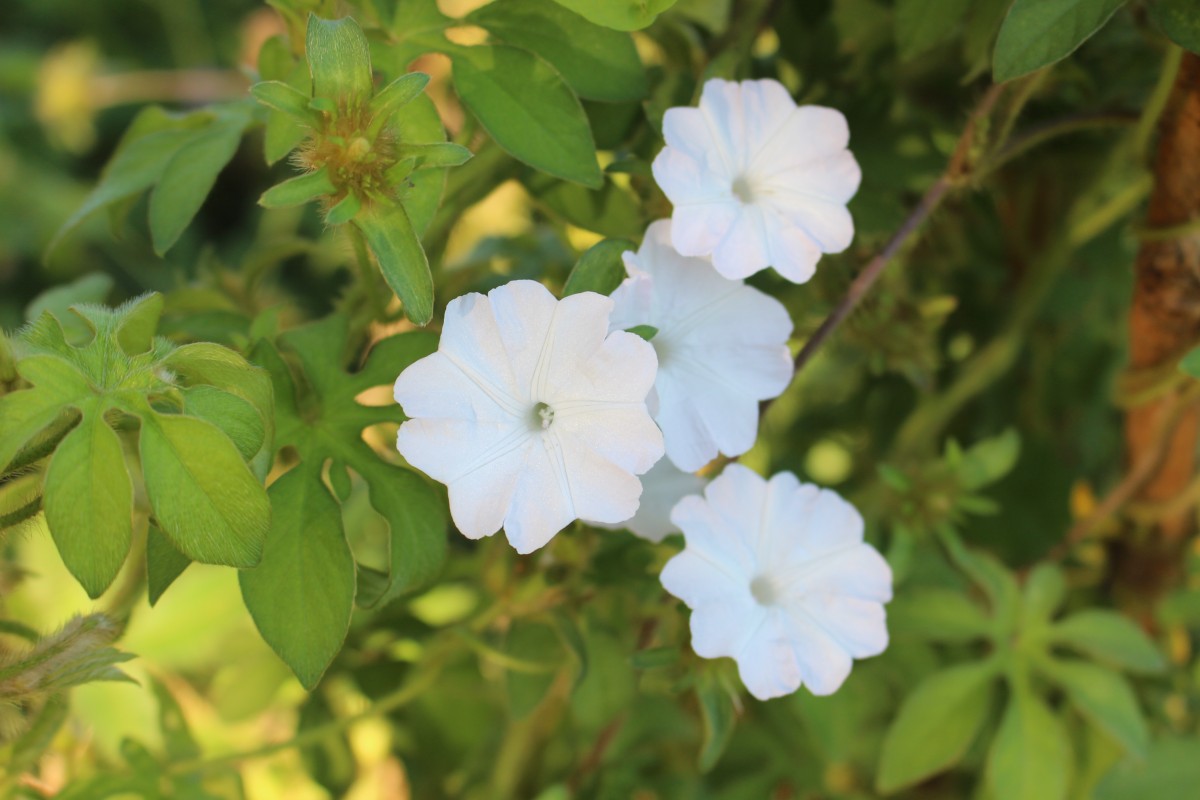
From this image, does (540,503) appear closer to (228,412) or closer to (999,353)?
(228,412)

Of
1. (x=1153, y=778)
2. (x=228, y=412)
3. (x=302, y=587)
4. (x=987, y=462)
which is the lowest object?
(x=1153, y=778)

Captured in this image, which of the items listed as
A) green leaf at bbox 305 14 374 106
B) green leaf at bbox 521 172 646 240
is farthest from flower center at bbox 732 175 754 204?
green leaf at bbox 305 14 374 106

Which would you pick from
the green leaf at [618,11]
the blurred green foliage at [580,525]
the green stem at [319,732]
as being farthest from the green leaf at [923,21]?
the green stem at [319,732]

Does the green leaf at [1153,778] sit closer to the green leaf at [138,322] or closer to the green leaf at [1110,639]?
the green leaf at [1110,639]

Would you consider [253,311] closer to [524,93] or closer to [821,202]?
[524,93]

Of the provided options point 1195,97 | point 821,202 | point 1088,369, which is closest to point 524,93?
point 821,202

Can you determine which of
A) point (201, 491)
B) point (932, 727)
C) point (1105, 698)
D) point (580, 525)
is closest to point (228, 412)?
point (201, 491)

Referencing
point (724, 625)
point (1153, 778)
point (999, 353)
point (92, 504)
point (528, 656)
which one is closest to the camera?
point (92, 504)
